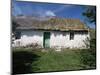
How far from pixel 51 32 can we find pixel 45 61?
359 mm

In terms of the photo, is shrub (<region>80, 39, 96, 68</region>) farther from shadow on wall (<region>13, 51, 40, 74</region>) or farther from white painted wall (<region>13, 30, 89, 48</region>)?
shadow on wall (<region>13, 51, 40, 74</region>)

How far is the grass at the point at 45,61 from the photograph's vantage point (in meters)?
2.34

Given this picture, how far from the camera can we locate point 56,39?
8.12ft

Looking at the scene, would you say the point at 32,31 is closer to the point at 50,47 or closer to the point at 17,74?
the point at 50,47

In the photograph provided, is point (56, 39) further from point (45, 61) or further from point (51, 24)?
point (45, 61)

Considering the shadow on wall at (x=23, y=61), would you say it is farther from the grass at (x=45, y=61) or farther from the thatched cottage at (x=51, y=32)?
the thatched cottage at (x=51, y=32)

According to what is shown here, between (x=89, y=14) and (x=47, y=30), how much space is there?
1.98ft

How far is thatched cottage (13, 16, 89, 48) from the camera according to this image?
92.8 inches

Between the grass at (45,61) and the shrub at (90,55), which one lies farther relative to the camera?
the shrub at (90,55)

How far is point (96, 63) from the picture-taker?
2645 millimetres

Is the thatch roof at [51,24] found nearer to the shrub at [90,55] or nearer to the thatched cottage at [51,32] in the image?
the thatched cottage at [51,32]

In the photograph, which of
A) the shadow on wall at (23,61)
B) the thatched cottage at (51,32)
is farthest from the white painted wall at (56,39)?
the shadow on wall at (23,61)

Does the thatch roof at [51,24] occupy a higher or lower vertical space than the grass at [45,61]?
higher

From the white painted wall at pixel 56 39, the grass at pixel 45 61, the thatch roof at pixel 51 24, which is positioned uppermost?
the thatch roof at pixel 51 24
